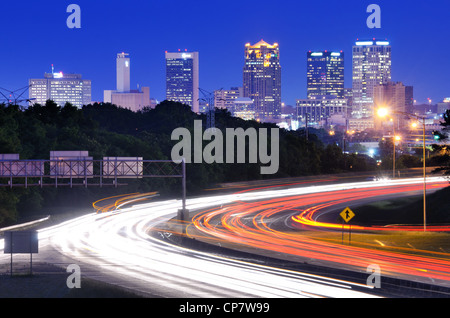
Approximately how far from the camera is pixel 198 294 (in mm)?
21203

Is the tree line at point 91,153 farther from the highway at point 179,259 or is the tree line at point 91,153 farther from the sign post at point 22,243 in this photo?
the sign post at point 22,243

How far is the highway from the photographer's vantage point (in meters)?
21.9

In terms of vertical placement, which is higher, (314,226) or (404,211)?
(314,226)

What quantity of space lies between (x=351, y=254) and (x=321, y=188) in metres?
43.3

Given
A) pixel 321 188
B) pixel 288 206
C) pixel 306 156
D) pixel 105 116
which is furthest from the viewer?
pixel 105 116

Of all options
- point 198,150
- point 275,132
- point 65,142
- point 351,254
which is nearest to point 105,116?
point 275,132

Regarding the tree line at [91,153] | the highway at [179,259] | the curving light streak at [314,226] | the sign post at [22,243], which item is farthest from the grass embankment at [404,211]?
the sign post at [22,243]

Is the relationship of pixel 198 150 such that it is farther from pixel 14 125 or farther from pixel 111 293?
pixel 111 293

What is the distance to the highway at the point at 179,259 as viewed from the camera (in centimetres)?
2188

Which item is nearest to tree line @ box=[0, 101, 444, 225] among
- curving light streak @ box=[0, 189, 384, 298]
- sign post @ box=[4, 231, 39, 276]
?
curving light streak @ box=[0, 189, 384, 298]

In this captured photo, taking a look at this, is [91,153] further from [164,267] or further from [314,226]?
[164,267]

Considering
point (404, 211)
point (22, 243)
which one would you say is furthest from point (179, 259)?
point (404, 211)

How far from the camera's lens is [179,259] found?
29719 millimetres

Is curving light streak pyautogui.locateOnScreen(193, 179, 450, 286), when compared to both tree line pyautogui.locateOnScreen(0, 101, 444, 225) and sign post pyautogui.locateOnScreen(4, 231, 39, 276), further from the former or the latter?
tree line pyautogui.locateOnScreen(0, 101, 444, 225)
